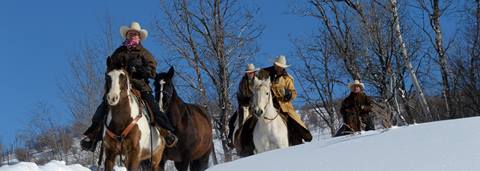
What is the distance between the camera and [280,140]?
907cm

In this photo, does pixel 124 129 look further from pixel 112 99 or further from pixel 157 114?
pixel 157 114

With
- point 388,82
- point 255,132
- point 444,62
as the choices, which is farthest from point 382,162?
point 388,82

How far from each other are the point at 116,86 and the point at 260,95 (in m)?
2.29

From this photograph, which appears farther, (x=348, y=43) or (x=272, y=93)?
(x=348, y=43)

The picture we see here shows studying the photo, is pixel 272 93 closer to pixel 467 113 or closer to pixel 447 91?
pixel 447 91

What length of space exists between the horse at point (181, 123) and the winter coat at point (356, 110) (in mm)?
3809

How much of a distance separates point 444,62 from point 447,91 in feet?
3.04

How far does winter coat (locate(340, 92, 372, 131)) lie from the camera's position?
12625mm

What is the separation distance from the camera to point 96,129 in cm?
815

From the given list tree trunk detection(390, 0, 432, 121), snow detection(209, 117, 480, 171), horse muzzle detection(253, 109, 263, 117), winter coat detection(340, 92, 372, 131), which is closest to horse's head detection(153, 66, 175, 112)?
horse muzzle detection(253, 109, 263, 117)

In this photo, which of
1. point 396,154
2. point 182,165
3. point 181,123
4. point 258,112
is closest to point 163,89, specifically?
point 181,123

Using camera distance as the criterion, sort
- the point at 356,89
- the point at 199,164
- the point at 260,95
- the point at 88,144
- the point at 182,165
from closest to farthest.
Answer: the point at 88,144
the point at 260,95
the point at 182,165
the point at 199,164
the point at 356,89

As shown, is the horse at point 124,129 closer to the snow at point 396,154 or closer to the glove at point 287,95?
the glove at point 287,95

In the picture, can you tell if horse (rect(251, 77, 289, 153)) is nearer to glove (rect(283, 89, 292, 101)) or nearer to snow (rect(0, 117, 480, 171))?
glove (rect(283, 89, 292, 101))
